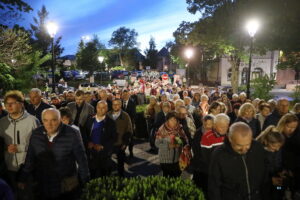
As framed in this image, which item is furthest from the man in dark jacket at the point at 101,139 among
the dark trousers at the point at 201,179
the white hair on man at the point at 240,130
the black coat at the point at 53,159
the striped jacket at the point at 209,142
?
the white hair on man at the point at 240,130

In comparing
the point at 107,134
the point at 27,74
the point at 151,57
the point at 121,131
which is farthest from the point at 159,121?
the point at 151,57

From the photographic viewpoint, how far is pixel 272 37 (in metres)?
18.8

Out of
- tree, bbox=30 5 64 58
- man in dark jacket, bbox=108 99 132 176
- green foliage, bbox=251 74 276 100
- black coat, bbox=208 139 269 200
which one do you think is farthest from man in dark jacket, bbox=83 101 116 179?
tree, bbox=30 5 64 58

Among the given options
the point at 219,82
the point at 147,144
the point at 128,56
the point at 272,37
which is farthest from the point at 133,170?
the point at 128,56

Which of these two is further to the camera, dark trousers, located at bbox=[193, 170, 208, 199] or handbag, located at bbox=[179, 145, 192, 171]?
handbag, located at bbox=[179, 145, 192, 171]

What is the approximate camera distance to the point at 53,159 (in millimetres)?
3426

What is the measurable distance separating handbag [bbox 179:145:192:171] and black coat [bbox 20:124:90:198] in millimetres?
1779

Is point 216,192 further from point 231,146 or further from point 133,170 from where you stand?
point 133,170

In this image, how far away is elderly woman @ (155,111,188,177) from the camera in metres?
4.75

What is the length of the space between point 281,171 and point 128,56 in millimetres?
80272

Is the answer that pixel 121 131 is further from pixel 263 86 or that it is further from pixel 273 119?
pixel 263 86

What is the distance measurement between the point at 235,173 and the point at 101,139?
300 centimetres

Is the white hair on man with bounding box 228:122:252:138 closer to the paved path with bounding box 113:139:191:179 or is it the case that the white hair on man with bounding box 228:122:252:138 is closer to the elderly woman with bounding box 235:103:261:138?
the elderly woman with bounding box 235:103:261:138

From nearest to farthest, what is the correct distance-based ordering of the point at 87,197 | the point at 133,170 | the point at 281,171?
the point at 87,197 → the point at 281,171 → the point at 133,170
